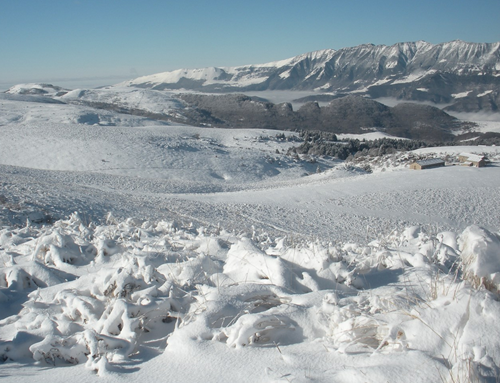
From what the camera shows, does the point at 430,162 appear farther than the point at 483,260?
Yes

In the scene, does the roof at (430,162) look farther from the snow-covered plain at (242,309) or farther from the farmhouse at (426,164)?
the snow-covered plain at (242,309)

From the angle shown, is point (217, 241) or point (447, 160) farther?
point (447, 160)

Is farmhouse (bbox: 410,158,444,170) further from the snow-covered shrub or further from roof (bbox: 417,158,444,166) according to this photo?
the snow-covered shrub

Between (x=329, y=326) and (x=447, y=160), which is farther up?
(x=329, y=326)

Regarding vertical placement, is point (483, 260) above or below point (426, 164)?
above

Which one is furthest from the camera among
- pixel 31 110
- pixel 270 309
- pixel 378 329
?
pixel 31 110

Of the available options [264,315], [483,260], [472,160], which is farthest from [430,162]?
[264,315]

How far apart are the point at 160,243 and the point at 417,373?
4.23 metres

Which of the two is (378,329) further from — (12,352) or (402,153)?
(402,153)

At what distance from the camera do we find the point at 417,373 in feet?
6.59

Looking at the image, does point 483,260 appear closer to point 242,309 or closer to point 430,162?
point 242,309

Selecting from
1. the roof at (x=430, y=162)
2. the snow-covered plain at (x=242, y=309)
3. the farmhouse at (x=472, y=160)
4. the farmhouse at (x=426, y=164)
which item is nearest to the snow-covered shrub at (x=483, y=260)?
the snow-covered plain at (x=242, y=309)

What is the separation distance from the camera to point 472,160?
31.4 m

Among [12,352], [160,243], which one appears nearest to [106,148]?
[160,243]
